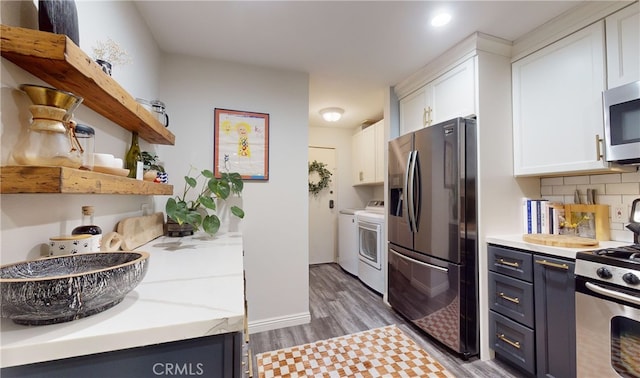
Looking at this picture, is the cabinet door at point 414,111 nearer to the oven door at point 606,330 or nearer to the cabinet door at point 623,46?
the cabinet door at point 623,46

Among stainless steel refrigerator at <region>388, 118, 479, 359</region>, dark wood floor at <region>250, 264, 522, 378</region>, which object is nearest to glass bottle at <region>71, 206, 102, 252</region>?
dark wood floor at <region>250, 264, 522, 378</region>

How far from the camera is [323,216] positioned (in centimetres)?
444

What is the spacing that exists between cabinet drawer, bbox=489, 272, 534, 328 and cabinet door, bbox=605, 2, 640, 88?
1308 millimetres

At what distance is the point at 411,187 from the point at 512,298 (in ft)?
3.33

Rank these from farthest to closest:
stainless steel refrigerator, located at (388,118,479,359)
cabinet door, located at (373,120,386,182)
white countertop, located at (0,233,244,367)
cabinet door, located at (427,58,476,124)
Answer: cabinet door, located at (373,120,386,182) → cabinet door, located at (427,58,476,124) → stainless steel refrigerator, located at (388,118,479,359) → white countertop, located at (0,233,244,367)

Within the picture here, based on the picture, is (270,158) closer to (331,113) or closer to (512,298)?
(331,113)

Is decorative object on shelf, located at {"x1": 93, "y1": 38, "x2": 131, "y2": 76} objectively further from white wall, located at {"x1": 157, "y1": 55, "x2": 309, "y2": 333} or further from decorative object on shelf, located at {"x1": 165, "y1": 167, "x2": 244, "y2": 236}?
white wall, located at {"x1": 157, "y1": 55, "x2": 309, "y2": 333}

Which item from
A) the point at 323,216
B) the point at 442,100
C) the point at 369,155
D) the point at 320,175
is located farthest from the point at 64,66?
the point at 323,216

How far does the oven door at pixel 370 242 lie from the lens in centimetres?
297

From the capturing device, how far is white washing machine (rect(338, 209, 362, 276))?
360cm

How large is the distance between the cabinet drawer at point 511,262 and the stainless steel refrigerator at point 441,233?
4.3 inches

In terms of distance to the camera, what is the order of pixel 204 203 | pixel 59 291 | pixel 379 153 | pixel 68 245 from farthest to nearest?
pixel 379 153
pixel 204 203
pixel 68 245
pixel 59 291

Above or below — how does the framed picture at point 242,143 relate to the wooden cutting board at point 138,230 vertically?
above

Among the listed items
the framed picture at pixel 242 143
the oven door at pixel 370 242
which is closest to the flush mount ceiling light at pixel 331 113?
the framed picture at pixel 242 143
